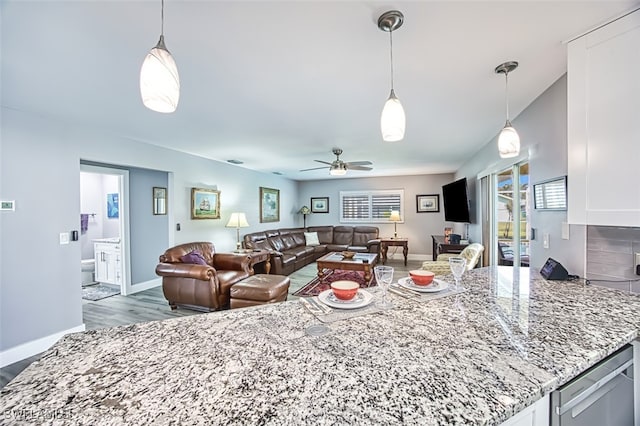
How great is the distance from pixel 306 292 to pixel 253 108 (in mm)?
2888

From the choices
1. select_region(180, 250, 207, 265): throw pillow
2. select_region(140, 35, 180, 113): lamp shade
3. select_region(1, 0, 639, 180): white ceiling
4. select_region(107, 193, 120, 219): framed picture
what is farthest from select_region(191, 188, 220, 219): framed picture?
select_region(140, 35, 180, 113): lamp shade

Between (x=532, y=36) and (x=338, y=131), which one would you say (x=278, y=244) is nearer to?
(x=338, y=131)

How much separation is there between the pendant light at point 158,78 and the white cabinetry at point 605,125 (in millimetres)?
2116

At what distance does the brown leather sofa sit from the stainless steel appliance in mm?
4512

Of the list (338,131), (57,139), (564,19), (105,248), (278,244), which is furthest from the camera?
(278,244)

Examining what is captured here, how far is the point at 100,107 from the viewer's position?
2.54 meters

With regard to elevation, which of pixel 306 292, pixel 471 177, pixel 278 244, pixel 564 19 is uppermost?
pixel 564 19

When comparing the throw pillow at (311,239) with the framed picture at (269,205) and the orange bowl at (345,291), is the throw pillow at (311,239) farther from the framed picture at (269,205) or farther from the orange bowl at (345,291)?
the orange bowl at (345,291)

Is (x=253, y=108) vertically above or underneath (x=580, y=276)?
above

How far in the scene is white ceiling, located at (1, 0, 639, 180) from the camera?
134 cm

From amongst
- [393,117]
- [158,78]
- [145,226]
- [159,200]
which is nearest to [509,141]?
[393,117]

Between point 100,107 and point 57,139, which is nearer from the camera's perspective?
point 100,107

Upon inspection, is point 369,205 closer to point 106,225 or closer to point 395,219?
point 395,219

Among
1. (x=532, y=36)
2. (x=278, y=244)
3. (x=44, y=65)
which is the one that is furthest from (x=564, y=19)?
(x=278, y=244)
